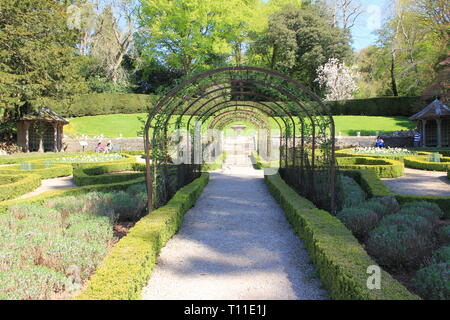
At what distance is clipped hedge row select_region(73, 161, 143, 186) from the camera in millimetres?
10922

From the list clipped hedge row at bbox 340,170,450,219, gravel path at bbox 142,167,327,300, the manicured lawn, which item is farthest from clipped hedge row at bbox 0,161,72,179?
the manicured lawn

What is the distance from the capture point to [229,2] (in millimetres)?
38469

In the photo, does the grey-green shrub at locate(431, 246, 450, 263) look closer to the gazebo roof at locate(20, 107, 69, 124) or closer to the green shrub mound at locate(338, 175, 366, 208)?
the green shrub mound at locate(338, 175, 366, 208)

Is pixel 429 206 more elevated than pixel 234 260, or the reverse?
pixel 429 206

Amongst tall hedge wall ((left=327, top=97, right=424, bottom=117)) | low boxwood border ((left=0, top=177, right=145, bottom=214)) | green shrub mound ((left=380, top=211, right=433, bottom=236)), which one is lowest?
green shrub mound ((left=380, top=211, right=433, bottom=236))

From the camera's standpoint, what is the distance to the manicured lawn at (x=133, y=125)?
29552mm

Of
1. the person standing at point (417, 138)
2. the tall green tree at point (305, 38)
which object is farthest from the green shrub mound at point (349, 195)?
the tall green tree at point (305, 38)

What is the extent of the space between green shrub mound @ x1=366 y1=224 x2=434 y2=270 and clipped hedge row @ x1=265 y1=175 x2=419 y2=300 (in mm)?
332

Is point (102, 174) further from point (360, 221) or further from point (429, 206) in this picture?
point (429, 206)

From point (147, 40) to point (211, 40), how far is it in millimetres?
6925

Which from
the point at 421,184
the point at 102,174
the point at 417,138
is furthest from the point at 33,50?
the point at 417,138

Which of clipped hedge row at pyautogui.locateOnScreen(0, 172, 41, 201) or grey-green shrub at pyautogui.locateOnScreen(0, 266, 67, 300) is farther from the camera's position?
clipped hedge row at pyautogui.locateOnScreen(0, 172, 41, 201)

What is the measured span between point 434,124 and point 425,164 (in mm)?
13665

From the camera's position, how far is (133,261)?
3.99 metres
